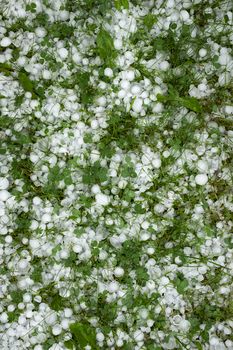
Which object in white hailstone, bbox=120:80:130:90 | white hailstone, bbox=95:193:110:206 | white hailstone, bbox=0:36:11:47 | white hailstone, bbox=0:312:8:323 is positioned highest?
white hailstone, bbox=0:36:11:47

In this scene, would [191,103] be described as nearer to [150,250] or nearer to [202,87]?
[202,87]

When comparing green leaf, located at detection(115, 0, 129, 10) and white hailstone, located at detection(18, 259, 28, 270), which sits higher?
green leaf, located at detection(115, 0, 129, 10)

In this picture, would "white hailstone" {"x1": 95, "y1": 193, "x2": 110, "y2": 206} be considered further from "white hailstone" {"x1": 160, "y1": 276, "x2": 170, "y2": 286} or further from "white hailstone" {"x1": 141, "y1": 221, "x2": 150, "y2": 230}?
"white hailstone" {"x1": 160, "y1": 276, "x2": 170, "y2": 286}

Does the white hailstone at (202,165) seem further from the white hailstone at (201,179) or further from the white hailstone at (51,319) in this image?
the white hailstone at (51,319)

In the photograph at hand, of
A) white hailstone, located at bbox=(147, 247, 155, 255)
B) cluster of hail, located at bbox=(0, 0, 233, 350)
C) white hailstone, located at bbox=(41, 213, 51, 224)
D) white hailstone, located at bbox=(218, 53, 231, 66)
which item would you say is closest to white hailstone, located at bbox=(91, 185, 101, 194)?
cluster of hail, located at bbox=(0, 0, 233, 350)

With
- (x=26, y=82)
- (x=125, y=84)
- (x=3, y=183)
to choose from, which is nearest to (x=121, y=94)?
(x=125, y=84)

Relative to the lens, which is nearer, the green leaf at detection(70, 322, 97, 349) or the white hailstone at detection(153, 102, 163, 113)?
the green leaf at detection(70, 322, 97, 349)

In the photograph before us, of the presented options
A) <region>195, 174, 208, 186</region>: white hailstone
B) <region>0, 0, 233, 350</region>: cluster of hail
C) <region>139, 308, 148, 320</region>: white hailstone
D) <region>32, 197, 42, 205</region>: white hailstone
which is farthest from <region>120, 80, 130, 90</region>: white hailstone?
<region>139, 308, 148, 320</region>: white hailstone
